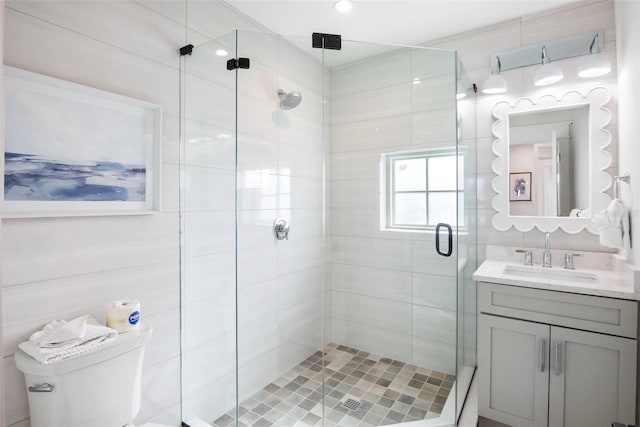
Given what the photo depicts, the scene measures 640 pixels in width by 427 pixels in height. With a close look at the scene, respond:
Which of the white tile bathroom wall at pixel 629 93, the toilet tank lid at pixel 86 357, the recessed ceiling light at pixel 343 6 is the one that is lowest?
the toilet tank lid at pixel 86 357

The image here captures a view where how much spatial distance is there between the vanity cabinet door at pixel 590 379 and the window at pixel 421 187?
0.84 metres

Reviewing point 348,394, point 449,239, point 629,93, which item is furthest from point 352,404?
point 629,93

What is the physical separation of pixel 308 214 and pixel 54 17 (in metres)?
1.43

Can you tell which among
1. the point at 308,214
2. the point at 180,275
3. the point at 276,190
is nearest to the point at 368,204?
the point at 308,214

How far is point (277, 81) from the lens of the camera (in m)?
1.84

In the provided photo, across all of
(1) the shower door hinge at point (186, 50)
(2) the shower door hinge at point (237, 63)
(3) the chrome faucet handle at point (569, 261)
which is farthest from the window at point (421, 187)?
(1) the shower door hinge at point (186, 50)

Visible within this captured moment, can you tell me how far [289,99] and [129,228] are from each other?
3.67 ft

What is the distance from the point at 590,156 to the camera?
1.99 metres

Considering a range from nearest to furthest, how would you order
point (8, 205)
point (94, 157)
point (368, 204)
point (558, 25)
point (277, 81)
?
1. point (8, 205)
2. point (94, 157)
3. point (277, 81)
4. point (368, 204)
5. point (558, 25)

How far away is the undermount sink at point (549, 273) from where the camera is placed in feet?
6.10

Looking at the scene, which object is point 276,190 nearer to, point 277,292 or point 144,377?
point 277,292

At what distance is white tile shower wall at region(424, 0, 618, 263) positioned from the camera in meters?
1.97

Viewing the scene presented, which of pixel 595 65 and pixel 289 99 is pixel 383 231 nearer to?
pixel 289 99

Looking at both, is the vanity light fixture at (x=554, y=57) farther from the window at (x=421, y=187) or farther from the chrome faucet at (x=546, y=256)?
the chrome faucet at (x=546, y=256)
